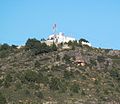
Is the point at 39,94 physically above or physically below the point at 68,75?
below

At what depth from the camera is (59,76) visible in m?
103

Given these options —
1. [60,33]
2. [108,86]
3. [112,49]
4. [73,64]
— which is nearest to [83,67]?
[73,64]

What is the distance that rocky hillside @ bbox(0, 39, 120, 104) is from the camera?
89.7 meters

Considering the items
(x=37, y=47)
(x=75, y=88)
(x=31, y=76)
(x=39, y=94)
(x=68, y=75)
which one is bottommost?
(x=39, y=94)

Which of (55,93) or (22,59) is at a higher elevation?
(22,59)

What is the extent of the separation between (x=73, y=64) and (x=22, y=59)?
15338 mm

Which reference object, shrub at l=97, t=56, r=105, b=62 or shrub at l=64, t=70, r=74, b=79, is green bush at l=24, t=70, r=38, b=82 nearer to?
shrub at l=64, t=70, r=74, b=79

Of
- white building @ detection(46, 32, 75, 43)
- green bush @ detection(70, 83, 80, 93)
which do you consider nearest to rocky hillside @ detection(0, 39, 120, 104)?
green bush @ detection(70, 83, 80, 93)

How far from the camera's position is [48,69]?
351 ft

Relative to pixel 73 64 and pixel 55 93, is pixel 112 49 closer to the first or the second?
pixel 73 64

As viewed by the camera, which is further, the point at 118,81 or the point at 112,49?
the point at 112,49

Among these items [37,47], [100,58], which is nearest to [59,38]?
[37,47]

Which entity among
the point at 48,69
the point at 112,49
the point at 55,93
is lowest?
the point at 55,93

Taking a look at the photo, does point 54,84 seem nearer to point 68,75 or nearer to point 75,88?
point 75,88
